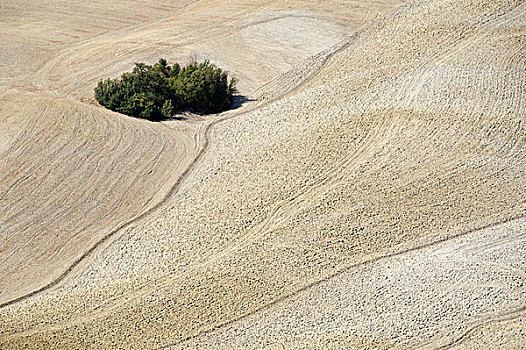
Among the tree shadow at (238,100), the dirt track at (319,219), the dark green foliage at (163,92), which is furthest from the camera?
the tree shadow at (238,100)

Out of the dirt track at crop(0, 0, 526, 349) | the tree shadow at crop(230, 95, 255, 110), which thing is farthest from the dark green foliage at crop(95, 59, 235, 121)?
the dirt track at crop(0, 0, 526, 349)

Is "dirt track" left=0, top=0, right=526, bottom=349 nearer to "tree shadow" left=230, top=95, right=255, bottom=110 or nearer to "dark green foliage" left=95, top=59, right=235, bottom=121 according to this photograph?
"tree shadow" left=230, top=95, right=255, bottom=110

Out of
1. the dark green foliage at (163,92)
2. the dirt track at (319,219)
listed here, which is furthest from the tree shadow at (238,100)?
the dirt track at (319,219)

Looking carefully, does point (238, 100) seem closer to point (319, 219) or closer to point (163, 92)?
point (163, 92)

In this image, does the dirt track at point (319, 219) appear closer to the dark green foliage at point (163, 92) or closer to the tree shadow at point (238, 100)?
the tree shadow at point (238, 100)

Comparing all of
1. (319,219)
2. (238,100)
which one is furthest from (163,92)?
(319,219)

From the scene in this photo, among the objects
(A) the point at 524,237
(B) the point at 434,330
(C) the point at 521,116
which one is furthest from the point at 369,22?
(B) the point at 434,330
